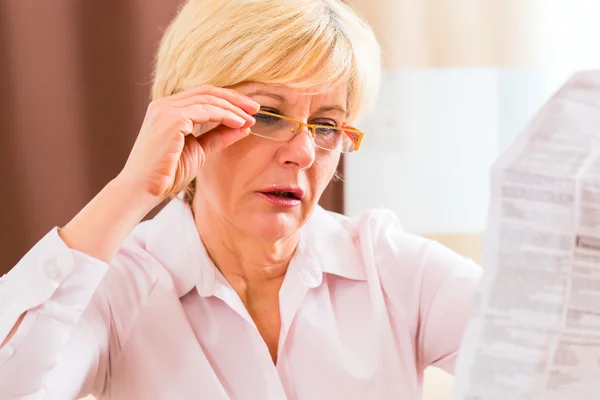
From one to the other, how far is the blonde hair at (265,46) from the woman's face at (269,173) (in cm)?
3

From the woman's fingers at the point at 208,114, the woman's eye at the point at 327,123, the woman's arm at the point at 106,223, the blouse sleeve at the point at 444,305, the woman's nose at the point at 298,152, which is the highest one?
the woman's fingers at the point at 208,114

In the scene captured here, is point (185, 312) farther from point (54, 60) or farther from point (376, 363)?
point (54, 60)

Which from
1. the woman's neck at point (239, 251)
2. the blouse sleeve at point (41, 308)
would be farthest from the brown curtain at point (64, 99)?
the blouse sleeve at point (41, 308)

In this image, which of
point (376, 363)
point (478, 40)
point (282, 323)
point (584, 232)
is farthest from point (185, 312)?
point (478, 40)

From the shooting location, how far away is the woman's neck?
50.9 inches

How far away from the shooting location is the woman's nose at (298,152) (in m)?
1.20

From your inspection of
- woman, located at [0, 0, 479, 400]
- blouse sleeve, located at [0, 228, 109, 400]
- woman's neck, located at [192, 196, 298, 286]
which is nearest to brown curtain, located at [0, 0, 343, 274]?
woman, located at [0, 0, 479, 400]

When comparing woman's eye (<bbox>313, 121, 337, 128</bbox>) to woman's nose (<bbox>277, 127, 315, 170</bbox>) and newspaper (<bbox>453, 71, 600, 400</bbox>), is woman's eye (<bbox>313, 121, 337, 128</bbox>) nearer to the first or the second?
woman's nose (<bbox>277, 127, 315, 170</bbox>)

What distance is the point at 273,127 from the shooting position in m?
1.21

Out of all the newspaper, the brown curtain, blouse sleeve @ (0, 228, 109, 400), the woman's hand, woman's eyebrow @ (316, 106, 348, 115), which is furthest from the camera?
the brown curtain

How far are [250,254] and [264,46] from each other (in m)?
0.37

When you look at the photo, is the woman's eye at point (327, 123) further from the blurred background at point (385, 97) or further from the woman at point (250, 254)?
the blurred background at point (385, 97)

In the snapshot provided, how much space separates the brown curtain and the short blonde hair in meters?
0.84

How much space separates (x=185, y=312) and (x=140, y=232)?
0.21m
